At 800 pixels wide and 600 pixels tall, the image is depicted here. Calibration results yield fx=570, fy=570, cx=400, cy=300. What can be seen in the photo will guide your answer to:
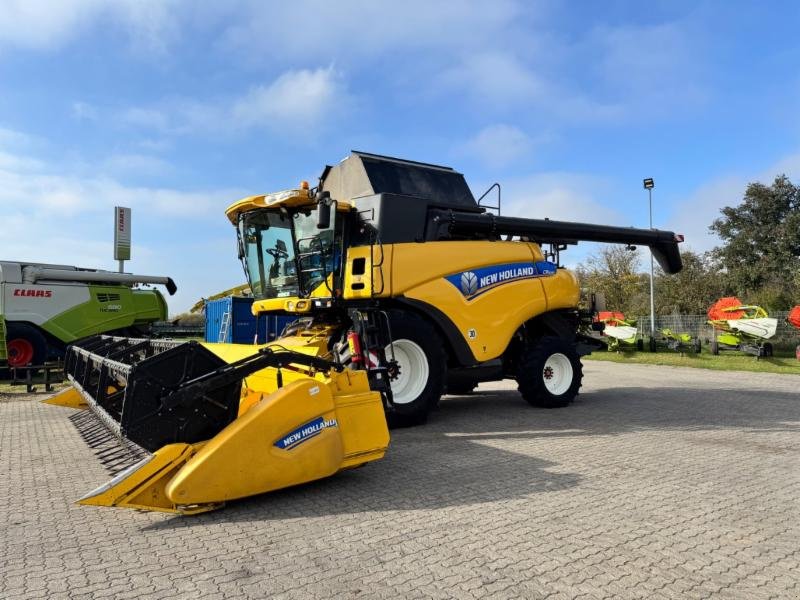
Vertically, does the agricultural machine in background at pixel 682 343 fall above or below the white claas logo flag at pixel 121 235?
below

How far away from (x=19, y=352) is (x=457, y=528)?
15.0 m

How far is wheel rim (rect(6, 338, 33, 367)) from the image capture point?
14.5 m

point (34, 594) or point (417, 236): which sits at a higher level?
point (417, 236)

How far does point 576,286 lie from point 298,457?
6.64 metres

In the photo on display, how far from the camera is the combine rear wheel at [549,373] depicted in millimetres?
8594

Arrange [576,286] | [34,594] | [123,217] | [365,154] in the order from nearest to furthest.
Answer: [34,594], [365,154], [576,286], [123,217]

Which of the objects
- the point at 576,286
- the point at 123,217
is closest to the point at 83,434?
the point at 576,286

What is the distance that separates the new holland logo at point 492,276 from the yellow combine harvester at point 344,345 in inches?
0.9

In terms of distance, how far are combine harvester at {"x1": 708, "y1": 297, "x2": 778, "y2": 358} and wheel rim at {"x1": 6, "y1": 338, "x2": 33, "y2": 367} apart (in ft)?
67.1

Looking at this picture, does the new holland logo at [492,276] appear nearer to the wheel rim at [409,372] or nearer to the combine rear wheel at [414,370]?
the combine rear wheel at [414,370]

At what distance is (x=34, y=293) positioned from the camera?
15258 mm

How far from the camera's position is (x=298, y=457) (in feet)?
13.5

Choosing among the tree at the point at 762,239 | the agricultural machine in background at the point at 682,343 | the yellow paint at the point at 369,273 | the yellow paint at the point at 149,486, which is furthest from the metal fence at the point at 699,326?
the yellow paint at the point at 149,486

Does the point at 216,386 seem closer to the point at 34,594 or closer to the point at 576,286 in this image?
the point at 34,594
